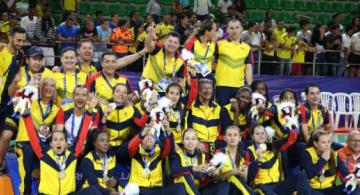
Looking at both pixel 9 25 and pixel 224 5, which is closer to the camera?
pixel 9 25

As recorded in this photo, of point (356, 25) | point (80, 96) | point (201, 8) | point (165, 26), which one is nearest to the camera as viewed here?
point (80, 96)

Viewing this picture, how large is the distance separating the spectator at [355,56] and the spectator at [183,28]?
10.8 feet

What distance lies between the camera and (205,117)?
1020 cm

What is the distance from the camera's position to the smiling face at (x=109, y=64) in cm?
973

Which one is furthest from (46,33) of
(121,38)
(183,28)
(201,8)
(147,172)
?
(147,172)

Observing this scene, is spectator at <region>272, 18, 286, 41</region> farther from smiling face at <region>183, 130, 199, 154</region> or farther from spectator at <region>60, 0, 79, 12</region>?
smiling face at <region>183, 130, 199, 154</region>

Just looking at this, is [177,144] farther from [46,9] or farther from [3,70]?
[46,9]

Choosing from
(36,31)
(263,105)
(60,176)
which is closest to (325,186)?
(263,105)

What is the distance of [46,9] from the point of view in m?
14.2

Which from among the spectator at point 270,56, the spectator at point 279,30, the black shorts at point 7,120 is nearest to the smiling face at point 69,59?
the black shorts at point 7,120

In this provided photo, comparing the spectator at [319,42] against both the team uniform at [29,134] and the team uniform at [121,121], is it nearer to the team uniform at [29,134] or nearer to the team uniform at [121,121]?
the team uniform at [121,121]

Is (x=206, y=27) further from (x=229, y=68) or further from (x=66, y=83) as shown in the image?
(x=66, y=83)

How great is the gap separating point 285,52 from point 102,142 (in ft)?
23.7

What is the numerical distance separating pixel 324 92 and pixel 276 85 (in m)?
0.91
